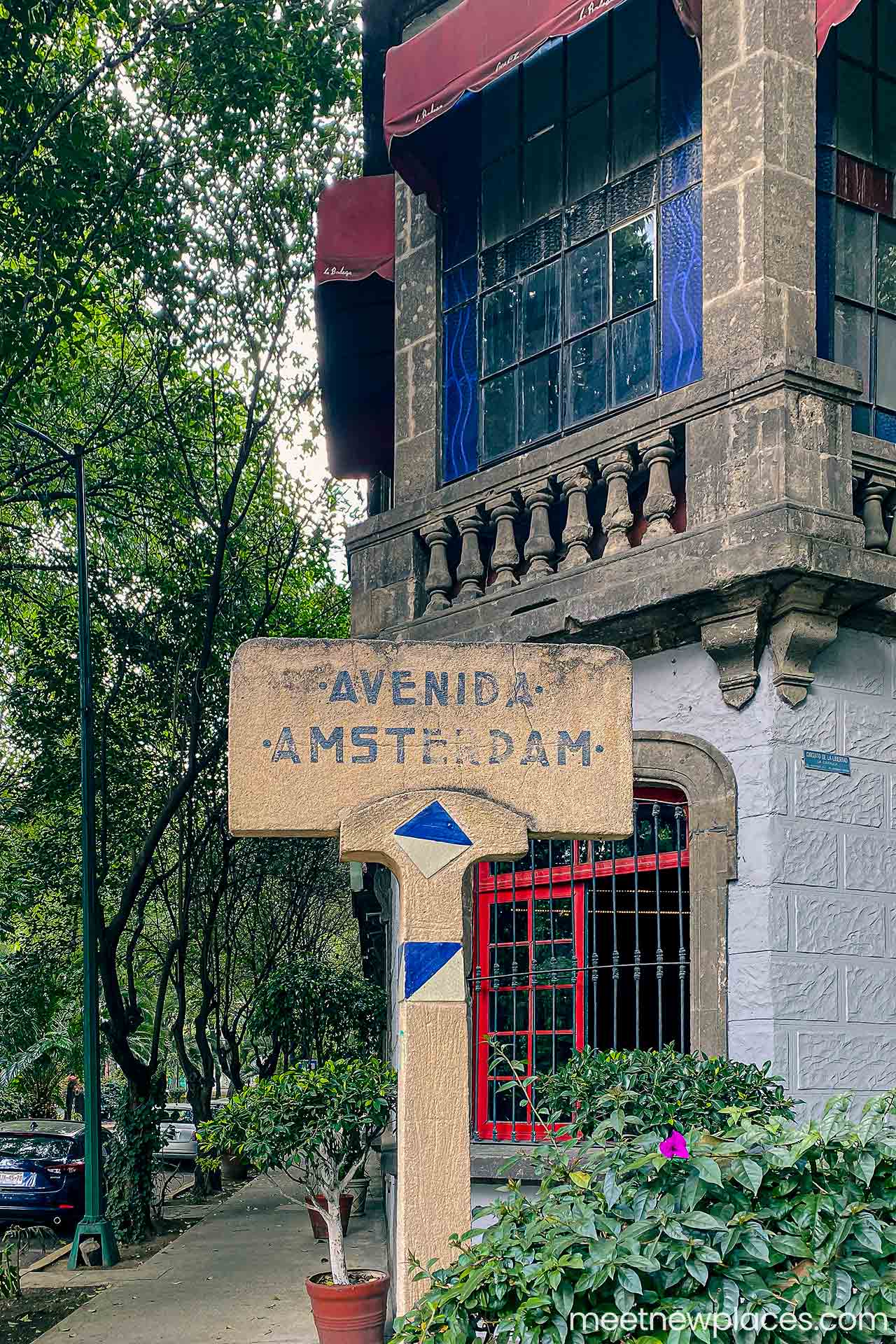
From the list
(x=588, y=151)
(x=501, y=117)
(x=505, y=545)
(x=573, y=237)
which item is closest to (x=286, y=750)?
(x=505, y=545)

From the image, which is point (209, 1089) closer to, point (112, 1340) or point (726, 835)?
point (112, 1340)

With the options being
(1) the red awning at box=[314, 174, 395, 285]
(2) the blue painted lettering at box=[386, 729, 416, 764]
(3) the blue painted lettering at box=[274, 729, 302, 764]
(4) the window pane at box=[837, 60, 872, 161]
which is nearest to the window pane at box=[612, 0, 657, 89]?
(4) the window pane at box=[837, 60, 872, 161]

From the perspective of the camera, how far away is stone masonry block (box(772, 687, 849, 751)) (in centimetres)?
761

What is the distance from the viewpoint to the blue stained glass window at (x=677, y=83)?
8.81m

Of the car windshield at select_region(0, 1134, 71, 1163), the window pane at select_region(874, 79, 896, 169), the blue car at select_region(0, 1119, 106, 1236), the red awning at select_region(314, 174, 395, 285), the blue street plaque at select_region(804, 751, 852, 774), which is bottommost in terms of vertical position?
the blue car at select_region(0, 1119, 106, 1236)

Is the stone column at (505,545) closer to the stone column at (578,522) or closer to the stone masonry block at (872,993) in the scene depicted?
the stone column at (578,522)

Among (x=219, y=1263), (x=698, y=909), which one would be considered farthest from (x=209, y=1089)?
(x=698, y=909)

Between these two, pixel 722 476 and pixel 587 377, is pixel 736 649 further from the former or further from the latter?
pixel 587 377

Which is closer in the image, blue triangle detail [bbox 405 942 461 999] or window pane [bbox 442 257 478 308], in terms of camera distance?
blue triangle detail [bbox 405 942 461 999]

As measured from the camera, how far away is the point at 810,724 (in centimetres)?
771

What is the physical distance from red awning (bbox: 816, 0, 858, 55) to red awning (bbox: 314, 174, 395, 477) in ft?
13.9

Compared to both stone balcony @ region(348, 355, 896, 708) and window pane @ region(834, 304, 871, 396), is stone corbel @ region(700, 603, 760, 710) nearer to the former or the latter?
stone balcony @ region(348, 355, 896, 708)

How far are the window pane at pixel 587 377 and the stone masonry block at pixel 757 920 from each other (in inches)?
132

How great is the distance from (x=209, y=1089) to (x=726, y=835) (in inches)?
745
